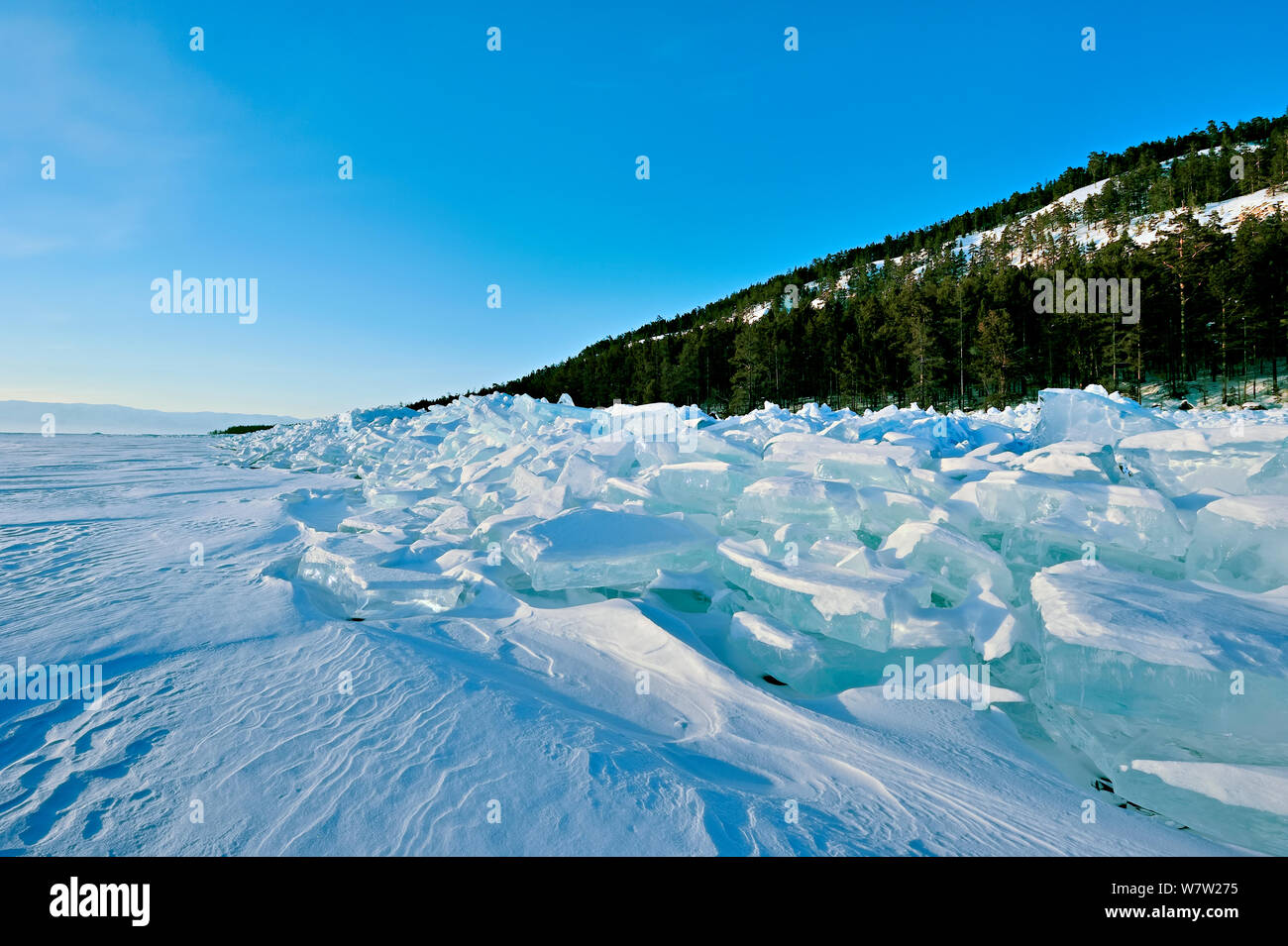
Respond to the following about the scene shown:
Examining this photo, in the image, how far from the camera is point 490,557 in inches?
138

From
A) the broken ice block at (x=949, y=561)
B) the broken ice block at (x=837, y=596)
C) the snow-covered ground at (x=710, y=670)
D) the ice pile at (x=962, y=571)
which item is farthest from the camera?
the broken ice block at (x=949, y=561)

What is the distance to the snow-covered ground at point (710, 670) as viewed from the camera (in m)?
1.42

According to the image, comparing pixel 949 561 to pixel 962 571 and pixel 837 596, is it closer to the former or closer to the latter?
pixel 962 571

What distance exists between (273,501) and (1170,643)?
793cm

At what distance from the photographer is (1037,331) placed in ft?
113

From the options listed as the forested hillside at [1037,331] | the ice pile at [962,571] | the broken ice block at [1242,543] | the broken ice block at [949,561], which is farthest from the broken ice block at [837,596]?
the forested hillside at [1037,331]

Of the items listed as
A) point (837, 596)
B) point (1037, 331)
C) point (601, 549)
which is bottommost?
point (837, 596)

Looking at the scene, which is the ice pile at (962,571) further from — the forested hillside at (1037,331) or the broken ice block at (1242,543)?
the forested hillside at (1037,331)

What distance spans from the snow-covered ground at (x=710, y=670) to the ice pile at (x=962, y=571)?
15 mm

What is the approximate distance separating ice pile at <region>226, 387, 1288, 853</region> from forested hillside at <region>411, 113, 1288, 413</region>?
3416 cm

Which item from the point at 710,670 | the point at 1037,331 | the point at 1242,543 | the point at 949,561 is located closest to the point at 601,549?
the point at 710,670

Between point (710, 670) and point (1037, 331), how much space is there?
140 ft

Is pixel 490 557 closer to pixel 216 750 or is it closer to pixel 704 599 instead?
pixel 704 599
